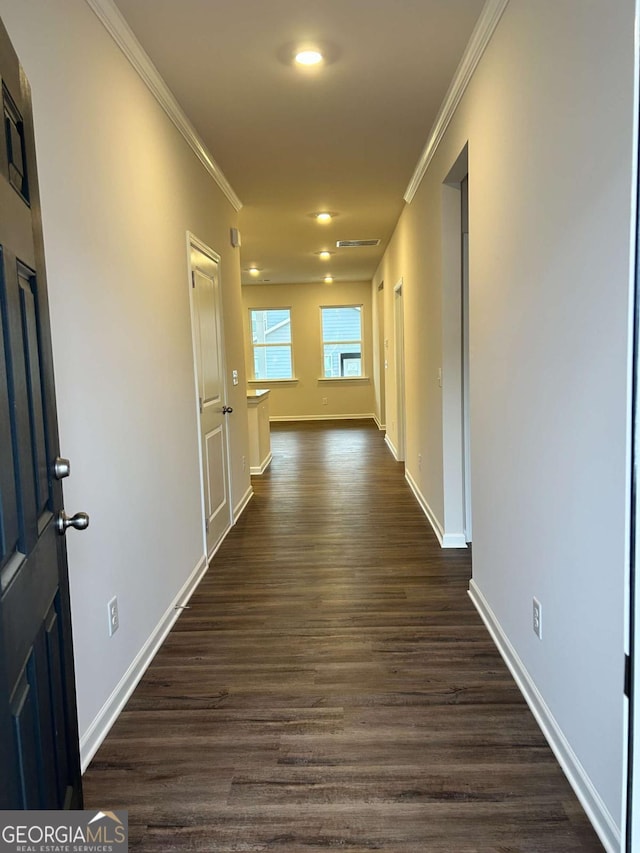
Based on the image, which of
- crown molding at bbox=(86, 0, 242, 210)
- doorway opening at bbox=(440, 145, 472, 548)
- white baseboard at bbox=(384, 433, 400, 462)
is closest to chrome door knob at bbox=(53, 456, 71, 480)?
crown molding at bbox=(86, 0, 242, 210)

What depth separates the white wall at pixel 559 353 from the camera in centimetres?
142

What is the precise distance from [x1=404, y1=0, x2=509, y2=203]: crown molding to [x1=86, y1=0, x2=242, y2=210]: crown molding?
56.8 inches

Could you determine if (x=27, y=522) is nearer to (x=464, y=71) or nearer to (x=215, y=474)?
(x=464, y=71)

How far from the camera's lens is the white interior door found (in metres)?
3.77

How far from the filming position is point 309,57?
272 centimetres

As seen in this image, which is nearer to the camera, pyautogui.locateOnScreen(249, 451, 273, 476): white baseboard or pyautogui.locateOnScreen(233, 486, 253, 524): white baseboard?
pyautogui.locateOnScreen(233, 486, 253, 524): white baseboard

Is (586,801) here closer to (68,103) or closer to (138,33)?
(68,103)

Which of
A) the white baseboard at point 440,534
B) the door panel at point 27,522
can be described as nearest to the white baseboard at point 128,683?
the door panel at point 27,522

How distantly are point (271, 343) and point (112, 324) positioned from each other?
31.1ft

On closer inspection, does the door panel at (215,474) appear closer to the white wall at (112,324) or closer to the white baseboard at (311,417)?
the white wall at (112,324)

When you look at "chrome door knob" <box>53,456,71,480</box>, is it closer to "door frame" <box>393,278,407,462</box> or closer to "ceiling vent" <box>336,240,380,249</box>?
"door frame" <box>393,278,407,462</box>

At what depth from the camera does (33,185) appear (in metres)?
1.36

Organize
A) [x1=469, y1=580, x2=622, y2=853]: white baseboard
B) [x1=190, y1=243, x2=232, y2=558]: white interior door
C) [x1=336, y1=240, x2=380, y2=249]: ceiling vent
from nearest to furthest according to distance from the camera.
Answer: [x1=469, y1=580, x2=622, y2=853]: white baseboard → [x1=190, y1=243, x2=232, y2=558]: white interior door → [x1=336, y1=240, x2=380, y2=249]: ceiling vent

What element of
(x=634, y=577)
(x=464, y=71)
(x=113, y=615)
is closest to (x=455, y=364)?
(x=464, y=71)
